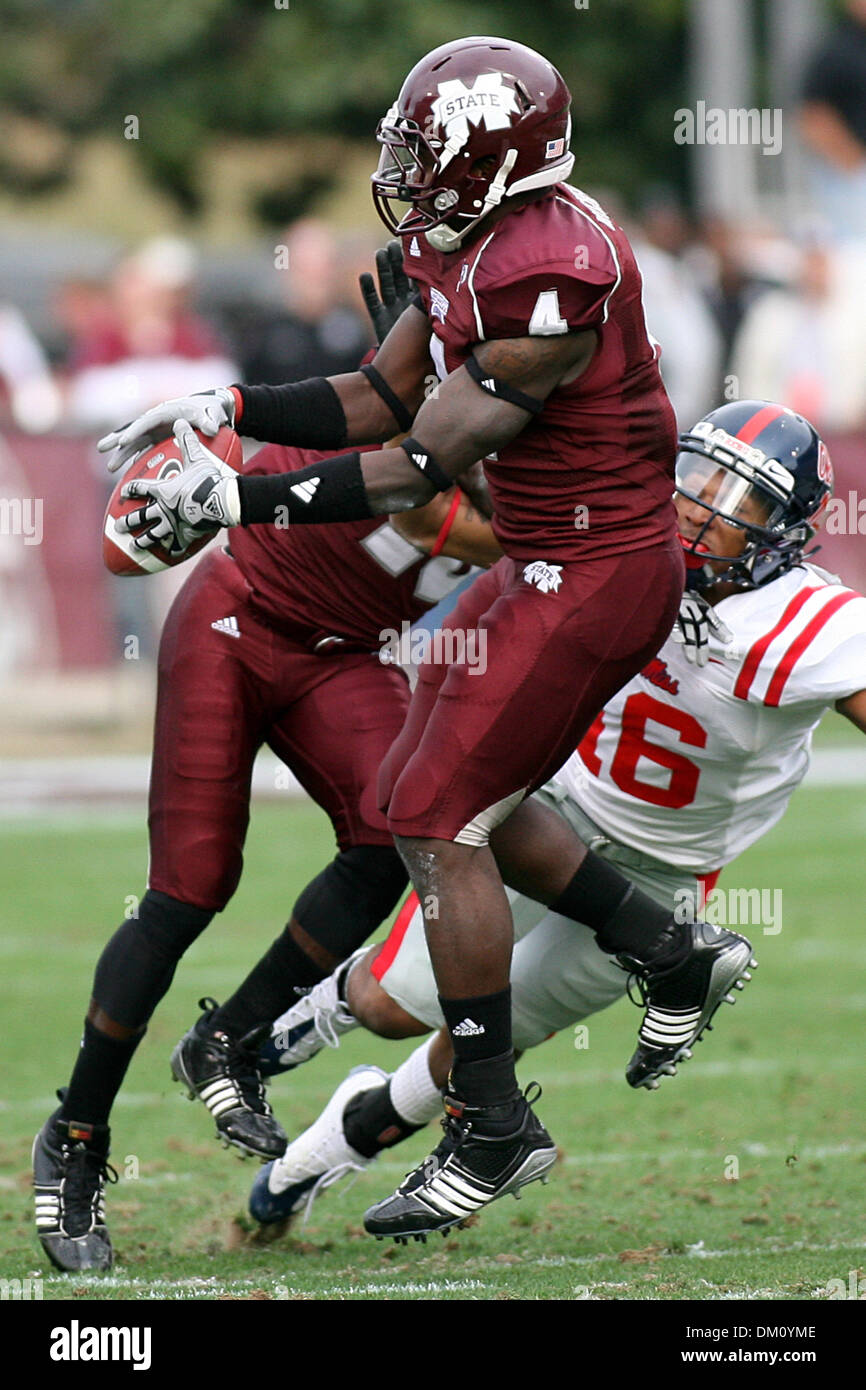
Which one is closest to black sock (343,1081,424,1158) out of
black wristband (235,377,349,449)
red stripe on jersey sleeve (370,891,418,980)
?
red stripe on jersey sleeve (370,891,418,980)

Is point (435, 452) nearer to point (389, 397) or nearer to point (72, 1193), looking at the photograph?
point (389, 397)

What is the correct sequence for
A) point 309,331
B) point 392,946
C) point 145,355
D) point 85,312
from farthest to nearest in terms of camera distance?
1. point 85,312
2. point 145,355
3. point 309,331
4. point 392,946

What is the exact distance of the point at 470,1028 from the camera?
4098 millimetres

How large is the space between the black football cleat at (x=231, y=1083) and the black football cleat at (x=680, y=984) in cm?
83

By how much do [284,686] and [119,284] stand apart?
8.89 meters

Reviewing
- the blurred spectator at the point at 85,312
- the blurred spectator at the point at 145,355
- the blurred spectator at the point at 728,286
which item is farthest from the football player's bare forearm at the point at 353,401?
the blurred spectator at the point at 728,286

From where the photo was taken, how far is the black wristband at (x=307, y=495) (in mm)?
3861

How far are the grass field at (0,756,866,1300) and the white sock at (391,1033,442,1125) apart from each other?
28 cm

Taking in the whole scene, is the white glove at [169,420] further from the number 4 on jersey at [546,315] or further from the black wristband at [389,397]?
the number 4 on jersey at [546,315]

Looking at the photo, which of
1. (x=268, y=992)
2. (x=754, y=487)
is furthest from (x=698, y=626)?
(x=268, y=992)

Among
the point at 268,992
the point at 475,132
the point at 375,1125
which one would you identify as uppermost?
the point at 475,132

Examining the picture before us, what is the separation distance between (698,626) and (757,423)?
44cm

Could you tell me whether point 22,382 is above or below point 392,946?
above
